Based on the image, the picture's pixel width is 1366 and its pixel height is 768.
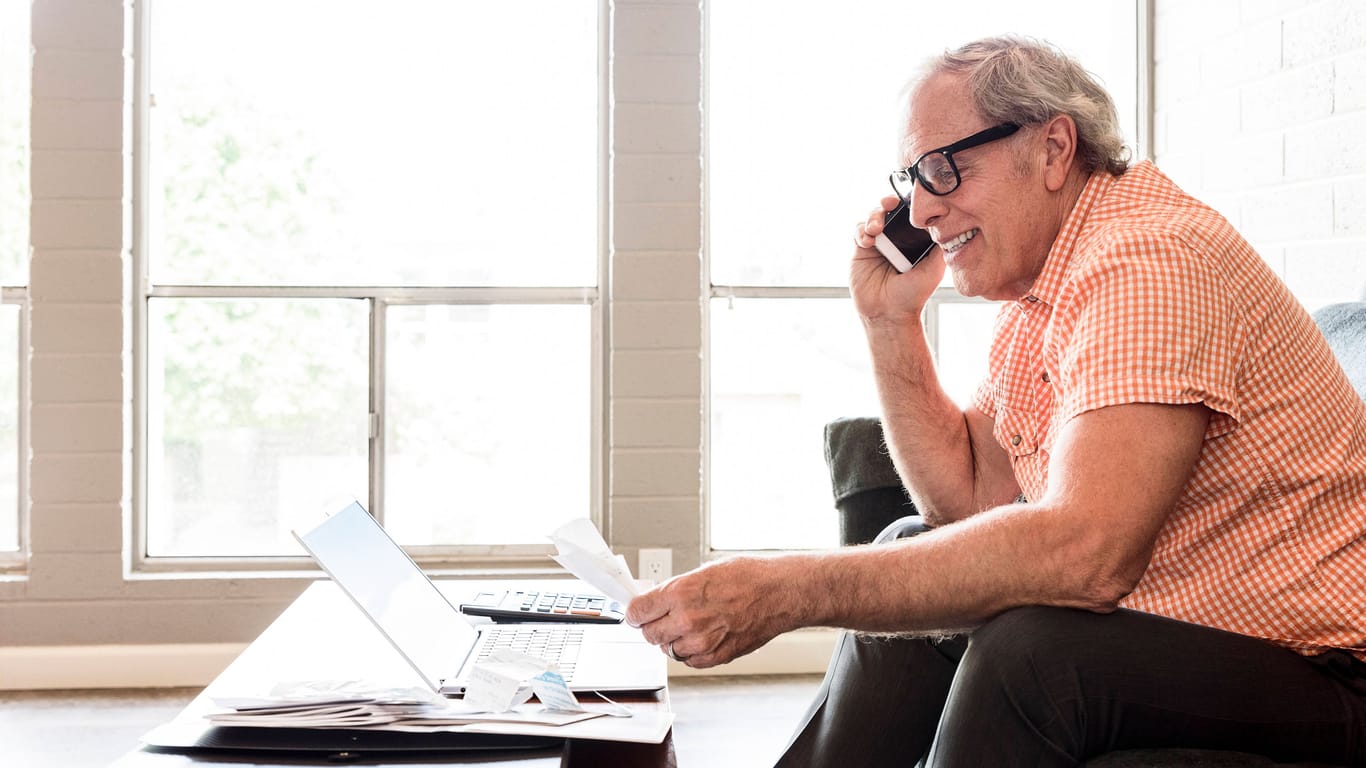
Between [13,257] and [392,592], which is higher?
[13,257]

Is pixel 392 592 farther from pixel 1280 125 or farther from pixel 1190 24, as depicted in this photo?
pixel 1190 24

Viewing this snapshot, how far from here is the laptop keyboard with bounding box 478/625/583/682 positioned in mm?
1519

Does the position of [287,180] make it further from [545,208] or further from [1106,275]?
[1106,275]

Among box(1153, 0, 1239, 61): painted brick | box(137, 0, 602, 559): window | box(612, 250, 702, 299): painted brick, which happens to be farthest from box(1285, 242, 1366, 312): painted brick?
box(137, 0, 602, 559): window

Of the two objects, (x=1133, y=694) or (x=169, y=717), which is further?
(x=169, y=717)

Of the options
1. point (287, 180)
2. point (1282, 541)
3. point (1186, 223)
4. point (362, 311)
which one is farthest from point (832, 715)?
point (287, 180)

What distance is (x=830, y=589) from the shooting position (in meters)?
1.15

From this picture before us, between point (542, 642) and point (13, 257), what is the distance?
2.20 m

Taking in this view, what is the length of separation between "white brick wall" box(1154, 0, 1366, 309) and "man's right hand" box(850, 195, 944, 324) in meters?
1.18

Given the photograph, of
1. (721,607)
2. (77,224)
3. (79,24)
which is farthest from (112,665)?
(721,607)

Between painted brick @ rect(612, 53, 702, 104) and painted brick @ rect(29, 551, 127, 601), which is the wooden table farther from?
painted brick @ rect(612, 53, 702, 104)

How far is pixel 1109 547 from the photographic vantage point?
1.08m

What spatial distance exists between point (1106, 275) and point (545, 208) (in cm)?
217

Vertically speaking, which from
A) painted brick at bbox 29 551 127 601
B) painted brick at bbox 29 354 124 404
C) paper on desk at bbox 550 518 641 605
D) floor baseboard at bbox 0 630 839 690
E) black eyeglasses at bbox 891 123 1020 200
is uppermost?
black eyeglasses at bbox 891 123 1020 200
